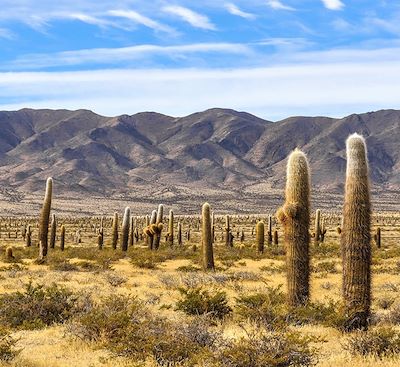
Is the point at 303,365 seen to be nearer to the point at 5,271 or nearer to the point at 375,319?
the point at 375,319

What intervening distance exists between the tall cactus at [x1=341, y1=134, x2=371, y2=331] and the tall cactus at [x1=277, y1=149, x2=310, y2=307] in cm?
153

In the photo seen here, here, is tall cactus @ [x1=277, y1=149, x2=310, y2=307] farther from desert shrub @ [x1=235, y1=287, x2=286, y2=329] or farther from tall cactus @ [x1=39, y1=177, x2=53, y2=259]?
tall cactus @ [x1=39, y1=177, x2=53, y2=259]

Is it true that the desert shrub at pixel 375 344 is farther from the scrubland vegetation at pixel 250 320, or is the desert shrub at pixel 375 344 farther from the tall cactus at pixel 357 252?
the tall cactus at pixel 357 252

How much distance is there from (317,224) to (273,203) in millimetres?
118828

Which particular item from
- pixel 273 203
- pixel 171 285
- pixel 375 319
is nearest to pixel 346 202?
pixel 375 319

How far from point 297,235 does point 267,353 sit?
476 cm

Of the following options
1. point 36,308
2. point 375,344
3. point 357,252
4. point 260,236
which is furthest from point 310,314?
point 260,236

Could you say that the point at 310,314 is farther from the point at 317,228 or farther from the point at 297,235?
the point at 317,228

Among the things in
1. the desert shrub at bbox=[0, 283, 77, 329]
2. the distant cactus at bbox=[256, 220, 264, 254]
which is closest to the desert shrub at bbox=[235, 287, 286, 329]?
the desert shrub at bbox=[0, 283, 77, 329]

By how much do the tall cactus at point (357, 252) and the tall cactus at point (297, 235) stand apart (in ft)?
5.01

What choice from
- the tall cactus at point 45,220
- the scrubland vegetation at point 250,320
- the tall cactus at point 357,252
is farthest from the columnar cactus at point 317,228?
the tall cactus at point 357,252

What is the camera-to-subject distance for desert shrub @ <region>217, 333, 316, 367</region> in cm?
791

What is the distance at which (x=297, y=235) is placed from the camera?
41.1ft

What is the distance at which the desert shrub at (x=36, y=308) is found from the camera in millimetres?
11922
